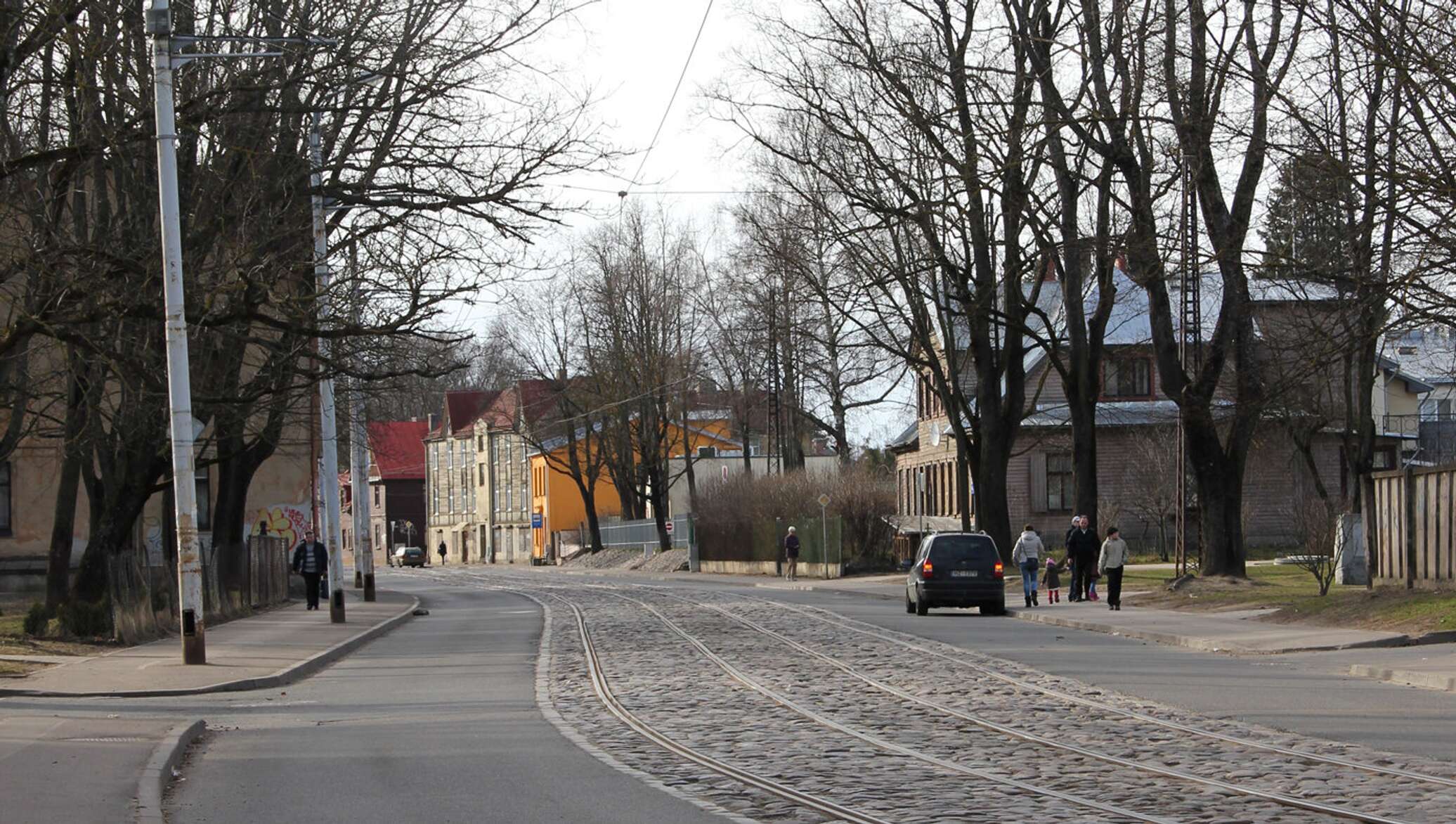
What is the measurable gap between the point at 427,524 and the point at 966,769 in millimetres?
116652

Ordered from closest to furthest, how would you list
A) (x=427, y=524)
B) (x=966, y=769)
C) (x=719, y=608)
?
(x=966, y=769), (x=719, y=608), (x=427, y=524)

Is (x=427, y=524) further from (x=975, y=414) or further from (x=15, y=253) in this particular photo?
(x=15, y=253)

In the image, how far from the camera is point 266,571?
38.3 metres

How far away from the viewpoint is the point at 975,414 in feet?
148

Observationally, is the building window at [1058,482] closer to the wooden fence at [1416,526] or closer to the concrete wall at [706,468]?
the concrete wall at [706,468]

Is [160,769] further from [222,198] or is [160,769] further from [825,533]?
[825,533]

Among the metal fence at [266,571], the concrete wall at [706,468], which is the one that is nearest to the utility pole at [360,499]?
the metal fence at [266,571]

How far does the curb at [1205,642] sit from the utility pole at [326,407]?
12.1m

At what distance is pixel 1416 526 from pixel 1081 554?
968cm

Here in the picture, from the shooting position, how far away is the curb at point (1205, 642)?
20.0 metres

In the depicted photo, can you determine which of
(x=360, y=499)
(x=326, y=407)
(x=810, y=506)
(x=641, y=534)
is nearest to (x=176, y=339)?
(x=326, y=407)

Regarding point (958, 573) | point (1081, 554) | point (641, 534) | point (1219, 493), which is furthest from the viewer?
point (641, 534)

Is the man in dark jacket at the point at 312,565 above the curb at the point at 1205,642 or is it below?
above

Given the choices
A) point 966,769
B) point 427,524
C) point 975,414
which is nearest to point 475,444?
point 427,524
